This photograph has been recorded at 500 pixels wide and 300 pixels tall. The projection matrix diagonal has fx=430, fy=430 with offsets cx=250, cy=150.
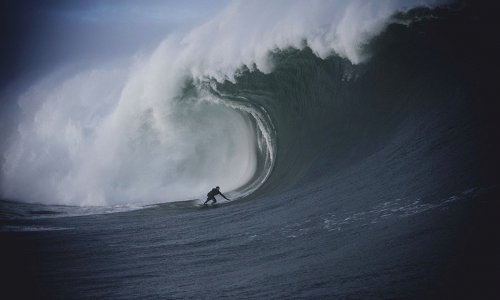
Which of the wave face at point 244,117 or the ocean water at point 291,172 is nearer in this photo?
the ocean water at point 291,172

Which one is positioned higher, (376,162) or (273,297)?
(376,162)

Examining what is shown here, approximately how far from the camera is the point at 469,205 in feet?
13.4

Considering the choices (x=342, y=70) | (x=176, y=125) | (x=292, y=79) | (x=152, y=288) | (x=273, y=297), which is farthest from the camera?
(x=176, y=125)

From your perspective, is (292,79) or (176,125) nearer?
(292,79)

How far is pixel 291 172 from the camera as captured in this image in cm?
981

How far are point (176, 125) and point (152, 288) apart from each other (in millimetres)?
11654

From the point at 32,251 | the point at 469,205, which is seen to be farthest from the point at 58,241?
the point at 469,205

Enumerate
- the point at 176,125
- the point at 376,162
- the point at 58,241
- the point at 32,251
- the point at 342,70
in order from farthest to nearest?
the point at 176,125
the point at 342,70
the point at 376,162
the point at 58,241
the point at 32,251

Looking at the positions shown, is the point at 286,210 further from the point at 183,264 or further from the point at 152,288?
the point at 152,288

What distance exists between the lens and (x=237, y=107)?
46.2 feet

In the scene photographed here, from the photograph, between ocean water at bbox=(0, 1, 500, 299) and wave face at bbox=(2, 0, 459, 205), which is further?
wave face at bbox=(2, 0, 459, 205)

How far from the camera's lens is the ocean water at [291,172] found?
382 cm

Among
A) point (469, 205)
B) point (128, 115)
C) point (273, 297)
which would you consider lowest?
point (273, 297)

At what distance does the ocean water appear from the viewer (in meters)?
3.82
